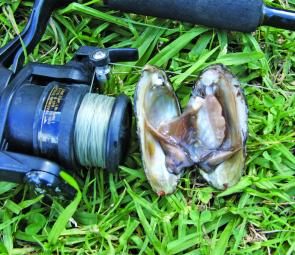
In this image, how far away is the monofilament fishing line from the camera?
6.97 feet

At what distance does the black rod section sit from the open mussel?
329 mm

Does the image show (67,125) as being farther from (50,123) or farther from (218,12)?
(218,12)

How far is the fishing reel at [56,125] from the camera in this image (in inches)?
81.4

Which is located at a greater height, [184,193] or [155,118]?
[155,118]

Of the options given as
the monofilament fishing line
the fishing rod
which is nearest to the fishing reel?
the monofilament fishing line

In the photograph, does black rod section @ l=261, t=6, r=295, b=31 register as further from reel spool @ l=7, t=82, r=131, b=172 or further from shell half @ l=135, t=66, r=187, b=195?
reel spool @ l=7, t=82, r=131, b=172

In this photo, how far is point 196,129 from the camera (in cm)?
238

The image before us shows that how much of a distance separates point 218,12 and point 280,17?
251mm

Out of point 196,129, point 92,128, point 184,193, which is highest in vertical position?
point 92,128

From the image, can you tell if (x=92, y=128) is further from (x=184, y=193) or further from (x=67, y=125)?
(x=184, y=193)

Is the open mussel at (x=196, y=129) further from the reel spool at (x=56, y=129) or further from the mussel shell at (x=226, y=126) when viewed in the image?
the reel spool at (x=56, y=129)

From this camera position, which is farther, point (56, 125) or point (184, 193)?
point (184, 193)

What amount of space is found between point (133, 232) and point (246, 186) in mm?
475

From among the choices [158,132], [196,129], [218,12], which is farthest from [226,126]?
[218,12]
